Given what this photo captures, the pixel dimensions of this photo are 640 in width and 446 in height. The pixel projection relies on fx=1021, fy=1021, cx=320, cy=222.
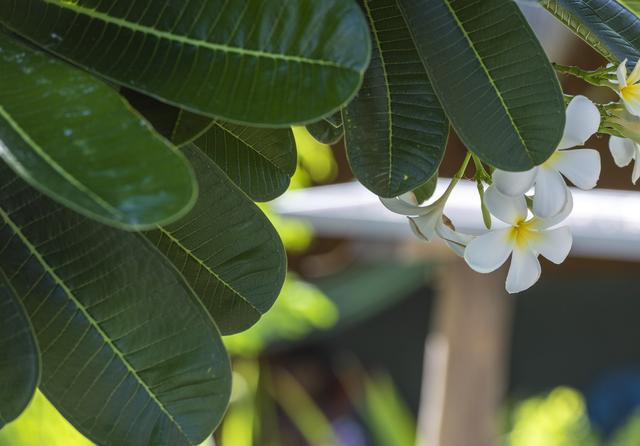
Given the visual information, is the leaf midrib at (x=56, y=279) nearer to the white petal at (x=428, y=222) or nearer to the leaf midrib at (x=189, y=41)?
the leaf midrib at (x=189, y=41)

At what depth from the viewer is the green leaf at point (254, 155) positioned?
0.57m

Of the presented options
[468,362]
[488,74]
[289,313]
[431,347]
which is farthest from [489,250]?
[431,347]

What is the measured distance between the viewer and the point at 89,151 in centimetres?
34

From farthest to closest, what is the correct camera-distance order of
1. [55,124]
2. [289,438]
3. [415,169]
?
[289,438]
[415,169]
[55,124]

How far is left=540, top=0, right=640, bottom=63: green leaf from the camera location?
505 millimetres

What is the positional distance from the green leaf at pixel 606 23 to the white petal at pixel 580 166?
0.17 feet

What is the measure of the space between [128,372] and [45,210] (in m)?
0.08

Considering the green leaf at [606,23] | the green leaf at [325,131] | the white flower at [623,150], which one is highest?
the green leaf at [606,23]

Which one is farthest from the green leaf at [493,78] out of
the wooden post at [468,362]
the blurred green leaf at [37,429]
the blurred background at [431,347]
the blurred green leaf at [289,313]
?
the wooden post at [468,362]

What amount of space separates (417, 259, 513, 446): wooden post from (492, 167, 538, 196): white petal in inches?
Answer: 102

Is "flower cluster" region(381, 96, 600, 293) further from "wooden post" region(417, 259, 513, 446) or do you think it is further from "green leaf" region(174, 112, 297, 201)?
"wooden post" region(417, 259, 513, 446)

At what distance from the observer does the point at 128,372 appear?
0.45 meters

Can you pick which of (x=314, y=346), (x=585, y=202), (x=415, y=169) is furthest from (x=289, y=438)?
(x=415, y=169)

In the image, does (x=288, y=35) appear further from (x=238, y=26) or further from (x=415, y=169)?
(x=415, y=169)
